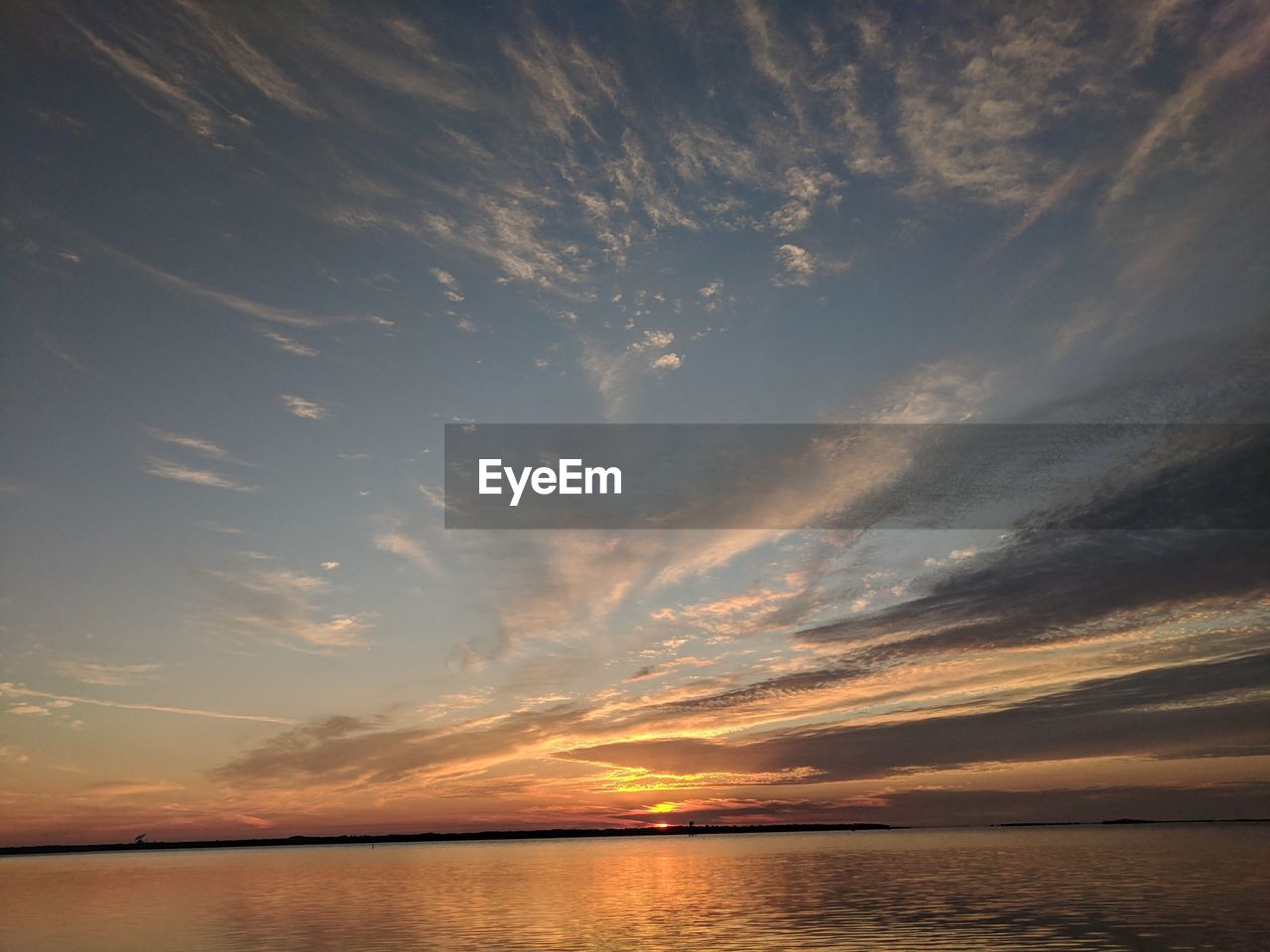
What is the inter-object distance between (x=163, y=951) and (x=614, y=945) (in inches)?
1112

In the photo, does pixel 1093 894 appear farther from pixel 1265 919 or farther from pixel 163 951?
pixel 163 951

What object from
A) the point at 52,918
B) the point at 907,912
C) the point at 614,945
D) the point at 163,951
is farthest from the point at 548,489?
the point at 52,918

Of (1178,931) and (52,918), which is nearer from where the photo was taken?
(1178,931)

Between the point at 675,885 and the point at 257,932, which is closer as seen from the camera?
the point at 257,932

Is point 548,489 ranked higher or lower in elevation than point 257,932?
higher

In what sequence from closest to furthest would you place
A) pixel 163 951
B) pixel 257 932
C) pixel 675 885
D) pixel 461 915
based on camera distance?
pixel 163 951, pixel 257 932, pixel 461 915, pixel 675 885

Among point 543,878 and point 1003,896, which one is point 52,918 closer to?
point 543,878

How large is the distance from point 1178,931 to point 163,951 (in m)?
60.9

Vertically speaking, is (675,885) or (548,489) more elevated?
(548,489)

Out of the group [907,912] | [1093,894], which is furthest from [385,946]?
[1093,894]

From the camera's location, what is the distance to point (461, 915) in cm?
6956

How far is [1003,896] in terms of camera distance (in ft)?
238

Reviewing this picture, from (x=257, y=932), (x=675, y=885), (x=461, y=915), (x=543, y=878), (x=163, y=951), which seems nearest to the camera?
(x=163, y=951)

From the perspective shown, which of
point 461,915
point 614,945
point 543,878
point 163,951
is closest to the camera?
point 614,945
